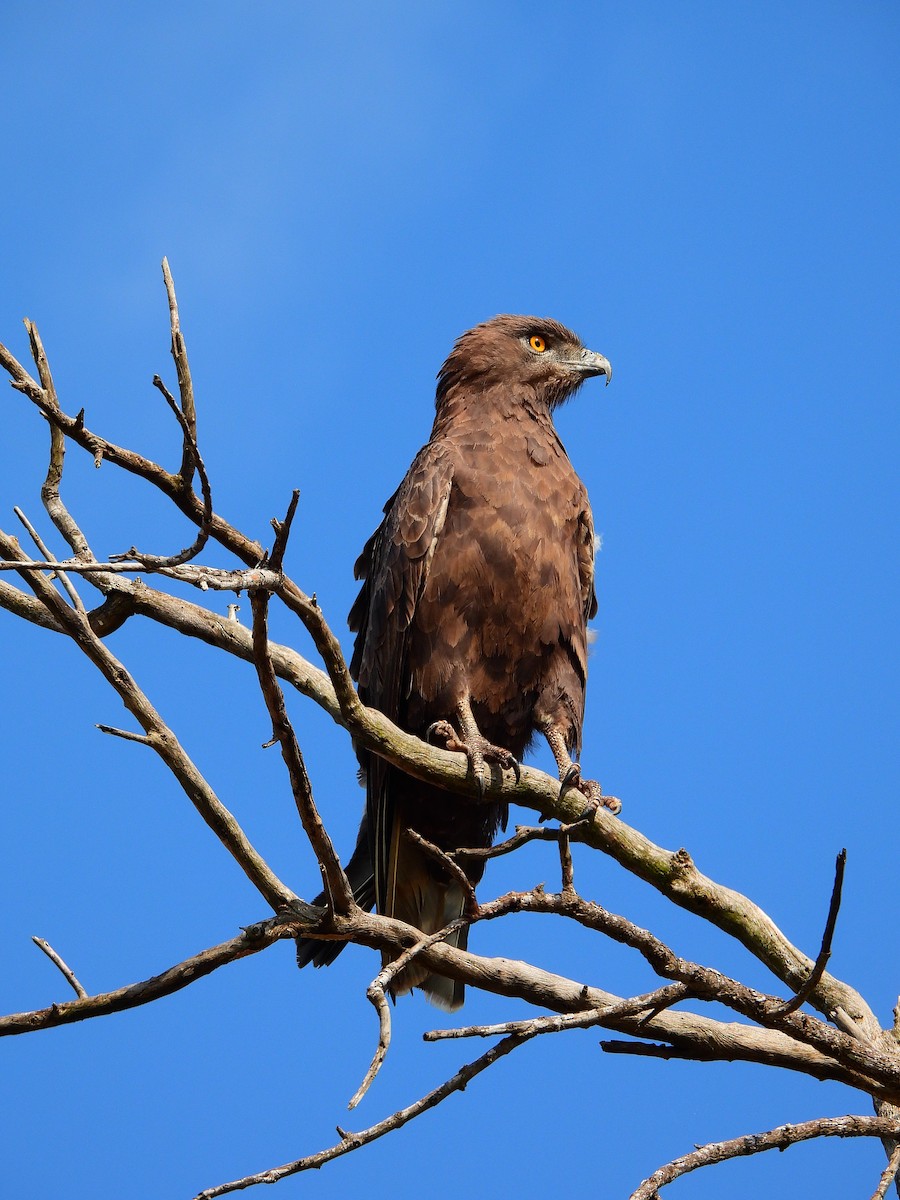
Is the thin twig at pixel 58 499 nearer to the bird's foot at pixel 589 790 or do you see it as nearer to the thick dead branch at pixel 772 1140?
the bird's foot at pixel 589 790

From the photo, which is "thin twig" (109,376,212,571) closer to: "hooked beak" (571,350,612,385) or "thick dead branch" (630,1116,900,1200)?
"thick dead branch" (630,1116,900,1200)

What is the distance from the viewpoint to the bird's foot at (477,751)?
14.1ft

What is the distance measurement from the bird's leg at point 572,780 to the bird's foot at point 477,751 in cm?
20

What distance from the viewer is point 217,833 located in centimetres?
394

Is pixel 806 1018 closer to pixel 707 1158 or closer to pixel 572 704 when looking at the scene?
pixel 707 1158

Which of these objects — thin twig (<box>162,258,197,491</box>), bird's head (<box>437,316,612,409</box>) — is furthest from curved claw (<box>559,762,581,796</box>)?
bird's head (<box>437,316,612,409</box>)

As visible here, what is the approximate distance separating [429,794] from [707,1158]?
232 centimetres

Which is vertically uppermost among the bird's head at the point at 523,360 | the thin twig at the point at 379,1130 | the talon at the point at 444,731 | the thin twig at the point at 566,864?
the bird's head at the point at 523,360

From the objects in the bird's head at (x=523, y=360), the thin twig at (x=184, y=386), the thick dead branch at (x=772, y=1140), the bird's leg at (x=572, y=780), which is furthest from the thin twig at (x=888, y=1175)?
the bird's head at (x=523, y=360)

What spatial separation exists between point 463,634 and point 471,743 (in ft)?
2.34

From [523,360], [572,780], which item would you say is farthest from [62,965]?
[523,360]

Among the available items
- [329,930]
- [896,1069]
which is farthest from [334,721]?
[896,1069]

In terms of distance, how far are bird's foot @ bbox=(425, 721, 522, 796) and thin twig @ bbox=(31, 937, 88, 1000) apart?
1.44m

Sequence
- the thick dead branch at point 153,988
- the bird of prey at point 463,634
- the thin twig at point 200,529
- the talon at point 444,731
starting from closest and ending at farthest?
the thin twig at point 200,529, the thick dead branch at point 153,988, the talon at point 444,731, the bird of prey at point 463,634
